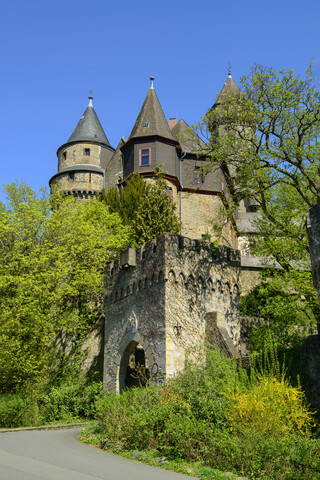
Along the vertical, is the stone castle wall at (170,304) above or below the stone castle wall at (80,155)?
below

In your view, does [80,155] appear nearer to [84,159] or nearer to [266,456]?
[84,159]

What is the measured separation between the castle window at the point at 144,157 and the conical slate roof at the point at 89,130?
356 inches

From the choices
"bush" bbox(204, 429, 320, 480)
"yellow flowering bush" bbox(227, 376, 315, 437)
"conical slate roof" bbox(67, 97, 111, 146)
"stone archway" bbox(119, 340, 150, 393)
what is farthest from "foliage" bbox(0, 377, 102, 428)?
"conical slate roof" bbox(67, 97, 111, 146)

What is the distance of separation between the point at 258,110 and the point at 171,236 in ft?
19.2

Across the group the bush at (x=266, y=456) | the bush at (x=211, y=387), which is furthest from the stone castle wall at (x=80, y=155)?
the bush at (x=266, y=456)

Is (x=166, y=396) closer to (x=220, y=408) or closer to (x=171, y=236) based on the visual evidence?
(x=220, y=408)

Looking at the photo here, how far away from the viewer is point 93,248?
950 inches

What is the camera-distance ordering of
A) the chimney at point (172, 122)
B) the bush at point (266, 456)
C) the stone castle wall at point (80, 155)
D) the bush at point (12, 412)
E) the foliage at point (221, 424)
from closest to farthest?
the bush at point (266, 456) < the foliage at point (221, 424) < the bush at point (12, 412) < the stone castle wall at point (80, 155) < the chimney at point (172, 122)

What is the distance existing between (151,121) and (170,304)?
23.5m

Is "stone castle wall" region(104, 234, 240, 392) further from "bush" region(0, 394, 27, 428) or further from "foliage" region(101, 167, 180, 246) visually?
"foliage" region(101, 167, 180, 246)

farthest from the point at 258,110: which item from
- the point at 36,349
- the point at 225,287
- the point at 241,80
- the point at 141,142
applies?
the point at 141,142

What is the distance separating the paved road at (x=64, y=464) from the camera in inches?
305

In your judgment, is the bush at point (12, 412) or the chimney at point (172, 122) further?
the chimney at point (172, 122)

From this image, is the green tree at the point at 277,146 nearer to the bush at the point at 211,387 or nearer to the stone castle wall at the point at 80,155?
the bush at the point at 211,387
